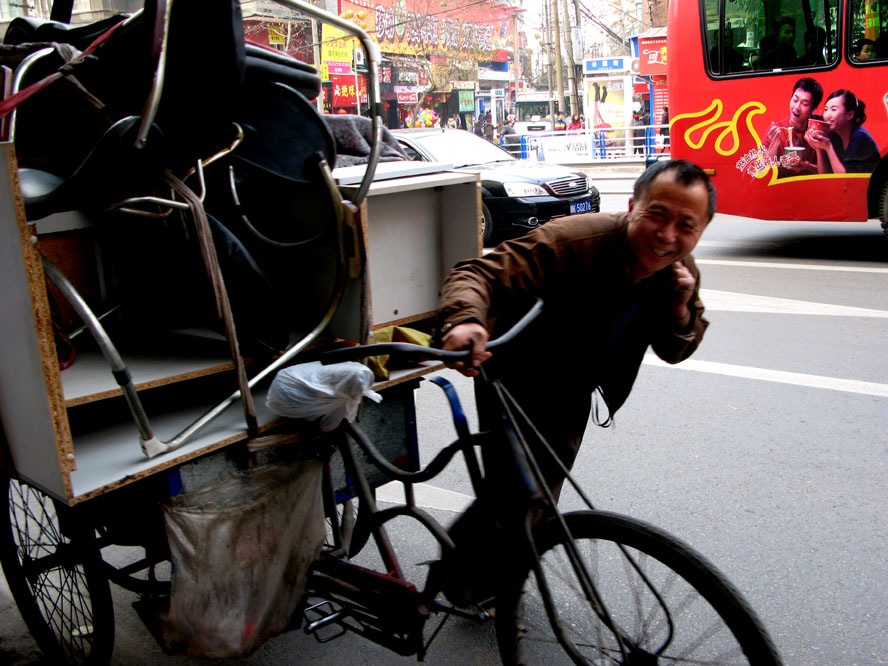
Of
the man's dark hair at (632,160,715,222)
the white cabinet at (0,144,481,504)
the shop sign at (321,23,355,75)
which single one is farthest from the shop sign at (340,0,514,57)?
the man's dark hair at (632,160,715,222)

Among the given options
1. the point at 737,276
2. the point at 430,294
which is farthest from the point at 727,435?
the point at 737,276

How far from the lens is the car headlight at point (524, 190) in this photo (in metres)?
10.4

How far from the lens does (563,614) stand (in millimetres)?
2012

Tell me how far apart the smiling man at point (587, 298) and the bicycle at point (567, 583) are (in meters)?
0.14

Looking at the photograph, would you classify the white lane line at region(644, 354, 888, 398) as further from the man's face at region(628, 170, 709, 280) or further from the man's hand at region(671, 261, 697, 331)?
the man's face at region(628, 170, 709, 280)

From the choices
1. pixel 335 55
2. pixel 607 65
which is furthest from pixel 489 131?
pixel 335 55

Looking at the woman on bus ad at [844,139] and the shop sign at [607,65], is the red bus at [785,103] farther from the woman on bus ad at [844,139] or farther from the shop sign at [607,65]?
the shop sign at [607,65]

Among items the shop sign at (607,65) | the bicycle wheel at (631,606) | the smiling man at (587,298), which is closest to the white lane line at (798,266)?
the smiling man at (587,298)

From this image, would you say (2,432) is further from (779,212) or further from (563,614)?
(779,212)

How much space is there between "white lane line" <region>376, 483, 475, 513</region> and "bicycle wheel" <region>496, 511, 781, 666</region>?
1.55 meters

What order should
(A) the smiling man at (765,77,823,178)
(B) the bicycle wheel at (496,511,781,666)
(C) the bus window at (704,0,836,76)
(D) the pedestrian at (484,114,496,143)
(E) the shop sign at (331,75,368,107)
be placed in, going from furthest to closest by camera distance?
(D) the pedestrian at (484,114,496,143) → (E) the shop sign at (331,75,368,107) → (A) the smiling man at (765,77,823,178) → (C) the bus window at (704,0,836,76) → (B) the bicycle wheel at (496,511,781,666)

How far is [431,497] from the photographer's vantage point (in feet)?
12.3

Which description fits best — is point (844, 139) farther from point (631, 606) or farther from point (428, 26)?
point (428, 26)

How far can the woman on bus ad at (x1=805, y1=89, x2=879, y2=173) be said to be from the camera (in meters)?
8.12
